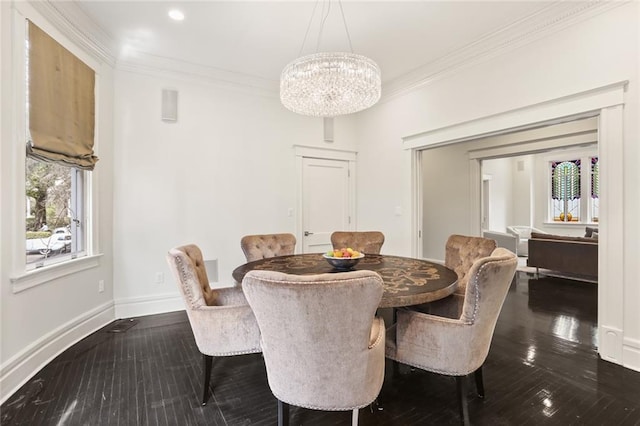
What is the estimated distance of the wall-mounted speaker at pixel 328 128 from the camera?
4.75 metres

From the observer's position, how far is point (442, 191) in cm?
662

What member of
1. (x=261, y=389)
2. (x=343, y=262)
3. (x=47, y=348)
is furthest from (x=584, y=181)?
(x=47, y=348)

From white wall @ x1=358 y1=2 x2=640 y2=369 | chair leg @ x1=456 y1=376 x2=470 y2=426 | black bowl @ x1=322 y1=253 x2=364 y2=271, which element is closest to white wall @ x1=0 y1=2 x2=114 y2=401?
black bowl @ x1=322 y1=253 x2=364 y2=271

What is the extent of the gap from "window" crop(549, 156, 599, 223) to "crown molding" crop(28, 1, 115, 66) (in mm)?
10549

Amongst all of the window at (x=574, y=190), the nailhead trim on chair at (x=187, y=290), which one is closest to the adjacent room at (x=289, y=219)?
the nailhead trim on chair at (x=187, y=290)

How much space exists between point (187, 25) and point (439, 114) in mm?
2973

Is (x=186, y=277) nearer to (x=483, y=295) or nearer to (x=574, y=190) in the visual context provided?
(x=483, y=295)

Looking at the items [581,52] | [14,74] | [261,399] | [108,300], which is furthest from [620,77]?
[108,300]

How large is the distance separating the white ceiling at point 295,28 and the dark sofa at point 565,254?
12.8ft

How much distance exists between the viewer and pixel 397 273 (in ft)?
7.24

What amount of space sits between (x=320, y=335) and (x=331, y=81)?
1.99 m

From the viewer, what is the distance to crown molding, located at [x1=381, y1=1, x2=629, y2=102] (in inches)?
99.7

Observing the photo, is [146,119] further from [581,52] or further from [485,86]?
[581,52]

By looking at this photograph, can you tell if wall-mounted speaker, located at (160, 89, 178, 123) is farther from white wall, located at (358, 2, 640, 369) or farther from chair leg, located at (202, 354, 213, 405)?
chair leg, located at (202, 354, 213, 405)
